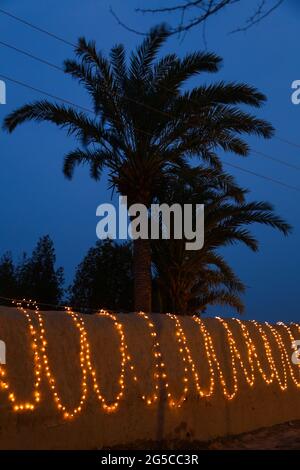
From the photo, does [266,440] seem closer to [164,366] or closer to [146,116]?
[164,366]

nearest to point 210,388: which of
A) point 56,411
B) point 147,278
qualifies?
point 56,411

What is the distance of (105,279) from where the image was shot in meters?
27.6

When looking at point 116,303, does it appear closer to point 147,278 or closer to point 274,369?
point 147,278

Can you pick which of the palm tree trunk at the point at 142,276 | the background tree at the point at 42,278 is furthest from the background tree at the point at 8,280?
the palm tree trunk at the point at 142,276

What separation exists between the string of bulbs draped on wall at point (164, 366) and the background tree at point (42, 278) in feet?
54.0

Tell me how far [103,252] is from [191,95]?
13.8 m

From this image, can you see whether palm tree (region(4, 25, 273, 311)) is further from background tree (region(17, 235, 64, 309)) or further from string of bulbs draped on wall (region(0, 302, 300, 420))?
background tree (region(17, 235, 64, 309))

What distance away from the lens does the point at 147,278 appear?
1557 centimetres

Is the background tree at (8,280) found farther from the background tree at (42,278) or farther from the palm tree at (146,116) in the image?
the palm tree at (146,116)

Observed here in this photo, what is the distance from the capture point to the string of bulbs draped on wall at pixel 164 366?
24.5 ft

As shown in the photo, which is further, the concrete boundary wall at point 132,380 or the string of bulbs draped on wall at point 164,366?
the string of bulbs draped on wall at point 164,366

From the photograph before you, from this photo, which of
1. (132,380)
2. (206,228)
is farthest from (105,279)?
(132,380)

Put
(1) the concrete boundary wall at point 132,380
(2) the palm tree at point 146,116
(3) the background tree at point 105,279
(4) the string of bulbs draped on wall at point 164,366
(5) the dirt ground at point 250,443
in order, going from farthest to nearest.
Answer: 1. (3) the background tree at point 105,279
2. (2) the palm tree at point 146,116
3. (5) the dirt ground at point 250,443
4. (4) the string of bulbs draped on wall at point 164,366
5. (1) the concrete boundary wall at point 132,380

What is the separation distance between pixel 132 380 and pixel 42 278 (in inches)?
817
